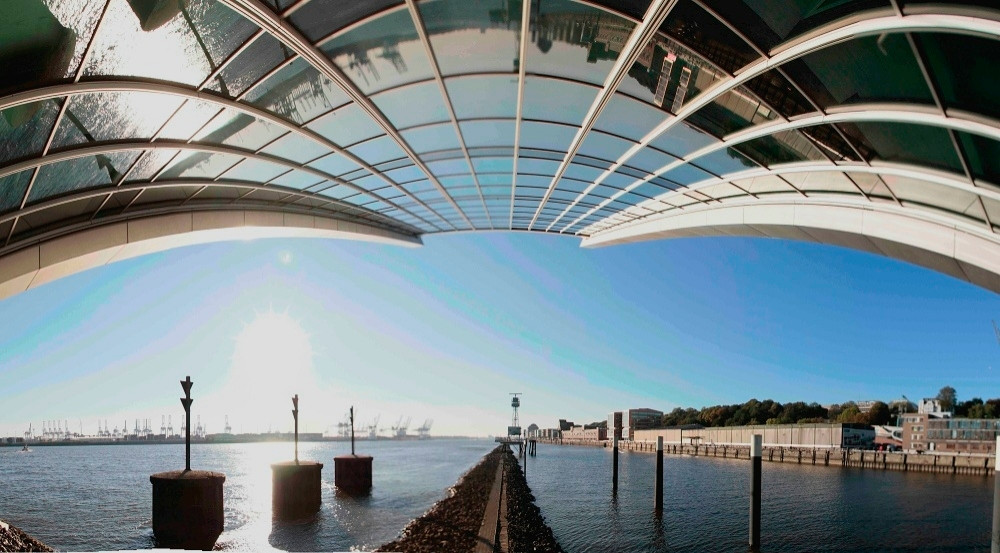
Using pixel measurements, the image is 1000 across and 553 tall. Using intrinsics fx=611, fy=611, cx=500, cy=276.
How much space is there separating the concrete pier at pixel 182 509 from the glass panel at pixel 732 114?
20.9m

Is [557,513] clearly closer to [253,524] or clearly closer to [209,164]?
[253,524]

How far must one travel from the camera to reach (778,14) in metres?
12.8

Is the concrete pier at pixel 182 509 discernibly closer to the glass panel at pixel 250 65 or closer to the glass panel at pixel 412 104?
the glass panel at pixel 250 65

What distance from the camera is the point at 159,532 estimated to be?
2052 cm

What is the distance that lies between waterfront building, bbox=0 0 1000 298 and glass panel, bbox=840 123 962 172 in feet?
0.27

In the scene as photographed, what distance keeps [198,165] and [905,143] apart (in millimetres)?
22426

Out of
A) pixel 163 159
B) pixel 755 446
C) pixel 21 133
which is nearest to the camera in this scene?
pixel 21 133

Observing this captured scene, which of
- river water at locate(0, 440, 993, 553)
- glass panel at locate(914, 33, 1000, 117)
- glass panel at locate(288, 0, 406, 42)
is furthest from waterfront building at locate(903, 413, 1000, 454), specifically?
glass panel at locate(288, 0, 406, 42)

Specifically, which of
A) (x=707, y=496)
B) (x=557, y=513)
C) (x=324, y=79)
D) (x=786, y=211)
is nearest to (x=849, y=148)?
(x=786, y=211)

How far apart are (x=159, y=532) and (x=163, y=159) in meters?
12.5

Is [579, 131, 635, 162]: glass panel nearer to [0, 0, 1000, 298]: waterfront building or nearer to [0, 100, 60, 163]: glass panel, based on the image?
[0, 0, 1000, 298]: waterfront building

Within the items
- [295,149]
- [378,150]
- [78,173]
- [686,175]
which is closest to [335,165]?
[378,150]

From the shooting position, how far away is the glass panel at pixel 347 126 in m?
19.7

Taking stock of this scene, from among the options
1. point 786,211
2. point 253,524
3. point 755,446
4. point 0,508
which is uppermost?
point 786,211
